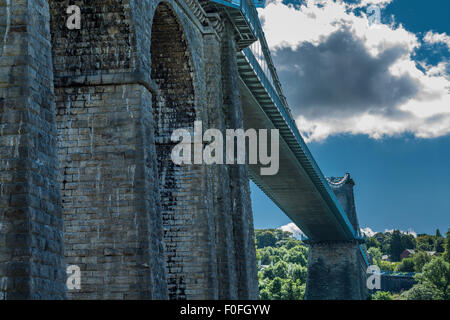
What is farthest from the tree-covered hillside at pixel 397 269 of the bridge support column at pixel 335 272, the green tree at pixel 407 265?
the bridge support column at pixel 335 272

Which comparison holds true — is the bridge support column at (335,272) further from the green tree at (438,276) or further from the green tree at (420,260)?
the green tree at (420,260)

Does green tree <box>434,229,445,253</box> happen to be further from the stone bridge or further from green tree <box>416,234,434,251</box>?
the stone bridge

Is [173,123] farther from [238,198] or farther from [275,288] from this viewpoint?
[275,288]

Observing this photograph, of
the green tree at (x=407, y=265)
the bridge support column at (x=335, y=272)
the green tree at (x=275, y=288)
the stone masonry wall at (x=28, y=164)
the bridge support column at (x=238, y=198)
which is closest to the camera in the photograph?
the stone masonry wall at (x=28, y=164)

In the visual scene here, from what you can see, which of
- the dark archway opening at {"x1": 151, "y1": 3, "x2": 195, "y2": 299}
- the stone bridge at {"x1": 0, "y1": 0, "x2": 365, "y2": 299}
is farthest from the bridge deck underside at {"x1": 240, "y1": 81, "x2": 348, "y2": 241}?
the dark archway opening at {"x1": 151, "y1": 3, "x2": 195, "y2": 299}

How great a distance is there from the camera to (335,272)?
59781 millimetres

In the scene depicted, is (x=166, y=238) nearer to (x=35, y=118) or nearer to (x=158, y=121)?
(x=158, y=121)

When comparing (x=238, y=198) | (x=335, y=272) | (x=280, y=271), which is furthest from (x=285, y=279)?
(x=238, y=198)

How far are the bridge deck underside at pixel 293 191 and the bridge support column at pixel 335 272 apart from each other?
1.03 m

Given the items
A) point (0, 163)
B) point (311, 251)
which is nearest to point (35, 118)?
point (0, 163)

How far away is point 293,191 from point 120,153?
1465 inches

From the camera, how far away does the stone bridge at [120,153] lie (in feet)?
29.0

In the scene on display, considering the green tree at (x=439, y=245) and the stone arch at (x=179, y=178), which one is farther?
the green tree at (x=439, y=245)
